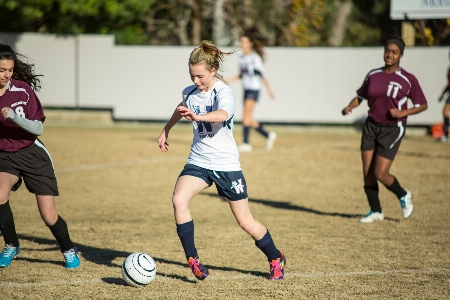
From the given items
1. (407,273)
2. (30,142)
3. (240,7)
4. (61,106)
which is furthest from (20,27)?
(407,273)

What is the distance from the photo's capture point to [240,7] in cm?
2636

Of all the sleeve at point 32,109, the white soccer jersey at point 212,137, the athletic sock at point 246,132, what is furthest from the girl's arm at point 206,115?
the athletic sock at point 246,132

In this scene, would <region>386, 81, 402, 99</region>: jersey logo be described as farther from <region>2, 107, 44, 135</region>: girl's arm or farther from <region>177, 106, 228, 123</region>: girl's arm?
<region>2, 107, 44, 135</region>: girl's arm

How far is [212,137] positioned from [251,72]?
9.16m

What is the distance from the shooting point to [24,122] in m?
5.21

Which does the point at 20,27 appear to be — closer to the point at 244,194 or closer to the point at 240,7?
the point at 240,7

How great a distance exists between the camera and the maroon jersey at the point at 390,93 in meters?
7.54

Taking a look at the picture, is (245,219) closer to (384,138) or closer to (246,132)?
(384,138)

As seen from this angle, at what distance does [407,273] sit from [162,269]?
2184mm

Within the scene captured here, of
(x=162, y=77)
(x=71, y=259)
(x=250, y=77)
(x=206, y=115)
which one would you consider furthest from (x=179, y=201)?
(x=162, y=77)

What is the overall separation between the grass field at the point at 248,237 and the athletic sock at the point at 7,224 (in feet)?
0.79

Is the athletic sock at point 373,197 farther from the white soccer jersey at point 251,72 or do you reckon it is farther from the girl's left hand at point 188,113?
the white soccer jersey at point 251,72

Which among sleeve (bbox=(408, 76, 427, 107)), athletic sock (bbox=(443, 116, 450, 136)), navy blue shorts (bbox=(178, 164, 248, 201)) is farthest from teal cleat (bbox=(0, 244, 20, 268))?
athletic sock (bbox=(443, 116, 450, 136))

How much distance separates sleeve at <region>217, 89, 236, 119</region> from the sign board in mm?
7791
